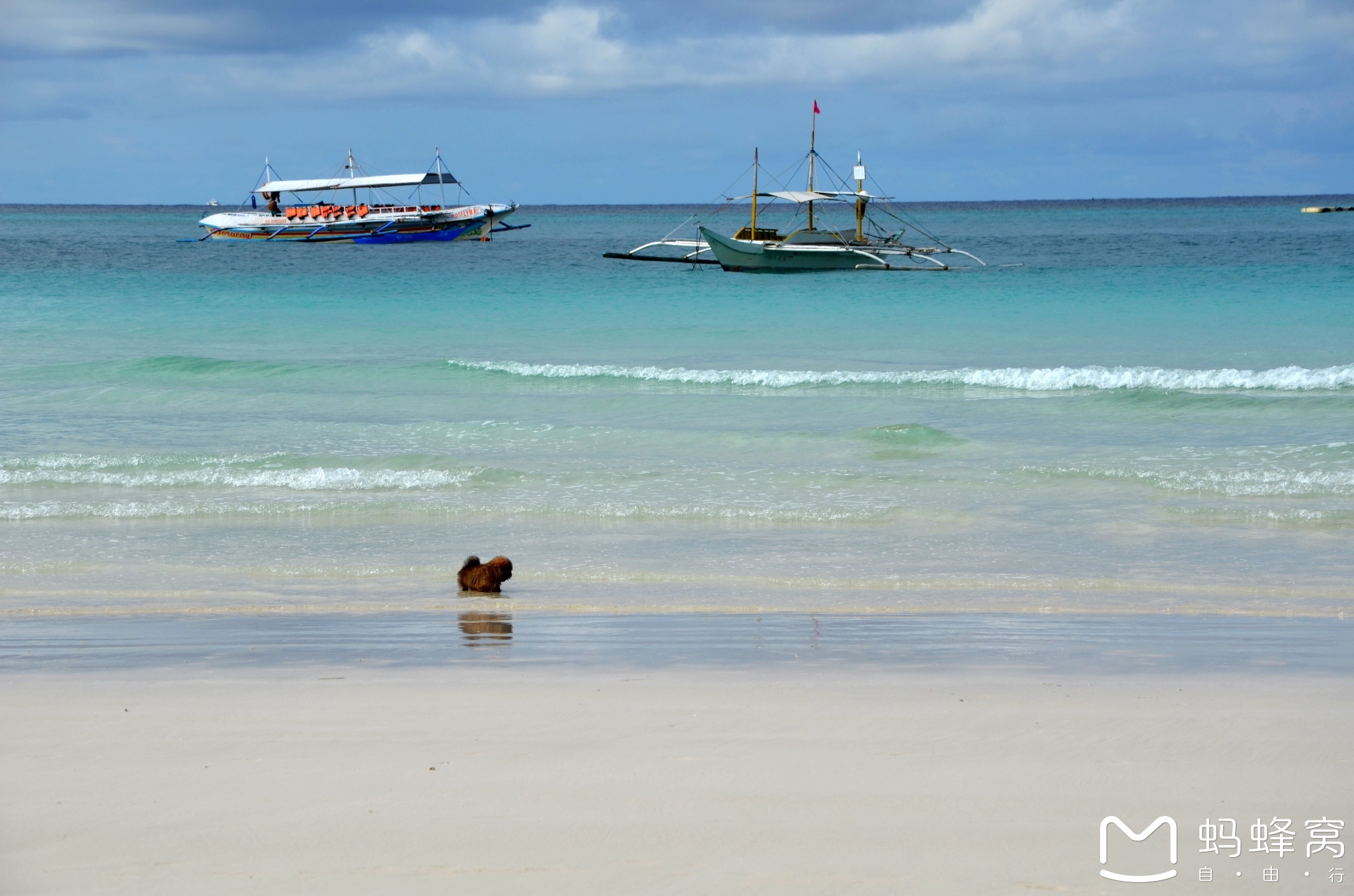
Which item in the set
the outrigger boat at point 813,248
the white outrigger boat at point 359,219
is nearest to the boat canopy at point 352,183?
the white outrigger boat at point 359,219

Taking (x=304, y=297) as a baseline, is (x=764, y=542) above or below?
below

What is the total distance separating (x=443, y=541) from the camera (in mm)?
8922

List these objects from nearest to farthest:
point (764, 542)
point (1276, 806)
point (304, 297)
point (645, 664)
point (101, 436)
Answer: point (1276, 806), point (645, 664), point (764, 542), point (101, 436), point (304, 297)

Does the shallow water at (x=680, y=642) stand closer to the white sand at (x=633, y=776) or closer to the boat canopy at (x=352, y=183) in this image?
the white sand at (x=633, y=776)

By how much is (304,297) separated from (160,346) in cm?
1113

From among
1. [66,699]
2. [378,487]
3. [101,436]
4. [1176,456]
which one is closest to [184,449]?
[101,436]

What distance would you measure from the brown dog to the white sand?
5.79 feet

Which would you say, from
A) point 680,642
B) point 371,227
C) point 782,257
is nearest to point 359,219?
point 371,227

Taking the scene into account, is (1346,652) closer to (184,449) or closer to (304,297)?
(184,449)

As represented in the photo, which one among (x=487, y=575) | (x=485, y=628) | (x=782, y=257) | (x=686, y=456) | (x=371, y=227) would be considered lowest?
(x=485, y=628)

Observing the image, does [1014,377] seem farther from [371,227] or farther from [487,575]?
[371,227]

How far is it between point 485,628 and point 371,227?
226ft

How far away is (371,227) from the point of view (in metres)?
71.0

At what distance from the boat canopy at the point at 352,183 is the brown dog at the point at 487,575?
72.2 m
